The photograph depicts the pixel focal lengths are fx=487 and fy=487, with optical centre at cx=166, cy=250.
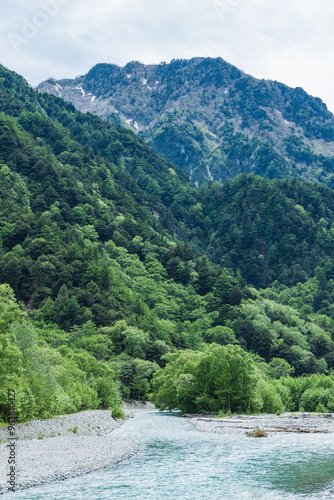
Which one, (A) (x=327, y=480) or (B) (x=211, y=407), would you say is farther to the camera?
(B) (x=211, y=407)

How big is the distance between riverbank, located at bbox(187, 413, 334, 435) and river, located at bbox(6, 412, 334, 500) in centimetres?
687

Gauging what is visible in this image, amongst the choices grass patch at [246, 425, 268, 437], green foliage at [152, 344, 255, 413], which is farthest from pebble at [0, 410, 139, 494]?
green foliage at [152, 344, 255, 413]

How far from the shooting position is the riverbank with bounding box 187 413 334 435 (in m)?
66.3

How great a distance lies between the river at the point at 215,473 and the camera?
32.9 meters

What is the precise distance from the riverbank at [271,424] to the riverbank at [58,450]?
15874 mm

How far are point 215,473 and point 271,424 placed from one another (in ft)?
120

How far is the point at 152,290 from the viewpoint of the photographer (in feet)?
651

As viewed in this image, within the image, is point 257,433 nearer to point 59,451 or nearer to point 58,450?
point 58,450

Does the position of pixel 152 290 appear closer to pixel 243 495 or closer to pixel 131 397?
pixel 131 397

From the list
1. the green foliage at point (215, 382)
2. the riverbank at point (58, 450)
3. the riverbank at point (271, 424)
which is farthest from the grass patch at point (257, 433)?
the green foliage at point (215, 382)

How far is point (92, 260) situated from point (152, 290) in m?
30.3

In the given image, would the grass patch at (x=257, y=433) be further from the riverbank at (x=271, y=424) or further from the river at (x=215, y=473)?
the river at (x=215, y=473)

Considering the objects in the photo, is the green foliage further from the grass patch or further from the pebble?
the pebble

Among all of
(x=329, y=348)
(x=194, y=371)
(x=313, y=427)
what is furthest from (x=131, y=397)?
(x=329, y=348)
